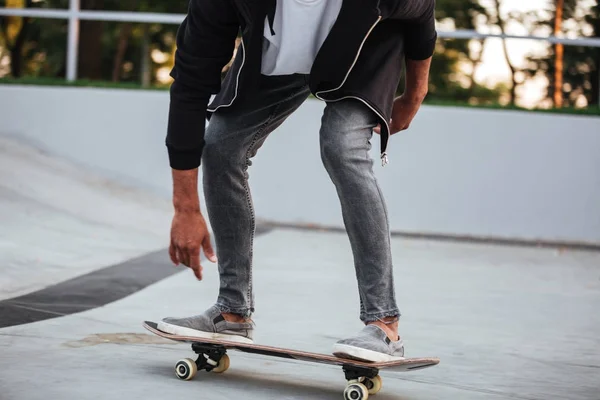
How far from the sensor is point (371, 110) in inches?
122

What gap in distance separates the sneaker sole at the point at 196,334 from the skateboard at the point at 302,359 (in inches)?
0.7

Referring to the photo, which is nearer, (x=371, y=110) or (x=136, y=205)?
(x=371, y=110)

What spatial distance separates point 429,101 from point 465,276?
8.63 ft

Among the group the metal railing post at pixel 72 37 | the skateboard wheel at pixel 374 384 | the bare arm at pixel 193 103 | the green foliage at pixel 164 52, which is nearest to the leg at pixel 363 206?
the skateboard wheel at pixel 374 384

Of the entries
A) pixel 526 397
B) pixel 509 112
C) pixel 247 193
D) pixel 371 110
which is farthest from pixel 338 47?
pixel 509 112

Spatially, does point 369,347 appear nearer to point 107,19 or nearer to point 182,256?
point 182,256

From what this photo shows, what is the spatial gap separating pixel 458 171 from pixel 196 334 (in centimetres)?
514

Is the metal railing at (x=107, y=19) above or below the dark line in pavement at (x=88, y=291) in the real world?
above

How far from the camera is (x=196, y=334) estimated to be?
327 cm

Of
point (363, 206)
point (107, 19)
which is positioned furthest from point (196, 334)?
point (107, 19)

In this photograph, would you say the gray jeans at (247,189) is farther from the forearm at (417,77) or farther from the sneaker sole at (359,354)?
the forearm at (417,77)

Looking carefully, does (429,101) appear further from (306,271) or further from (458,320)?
(458,320)

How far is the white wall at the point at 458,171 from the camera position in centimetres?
804

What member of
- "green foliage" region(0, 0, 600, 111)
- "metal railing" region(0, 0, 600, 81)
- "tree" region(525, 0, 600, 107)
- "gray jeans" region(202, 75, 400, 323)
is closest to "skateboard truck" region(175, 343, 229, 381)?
"gray jeans" region(202, 75, 400, 323)
